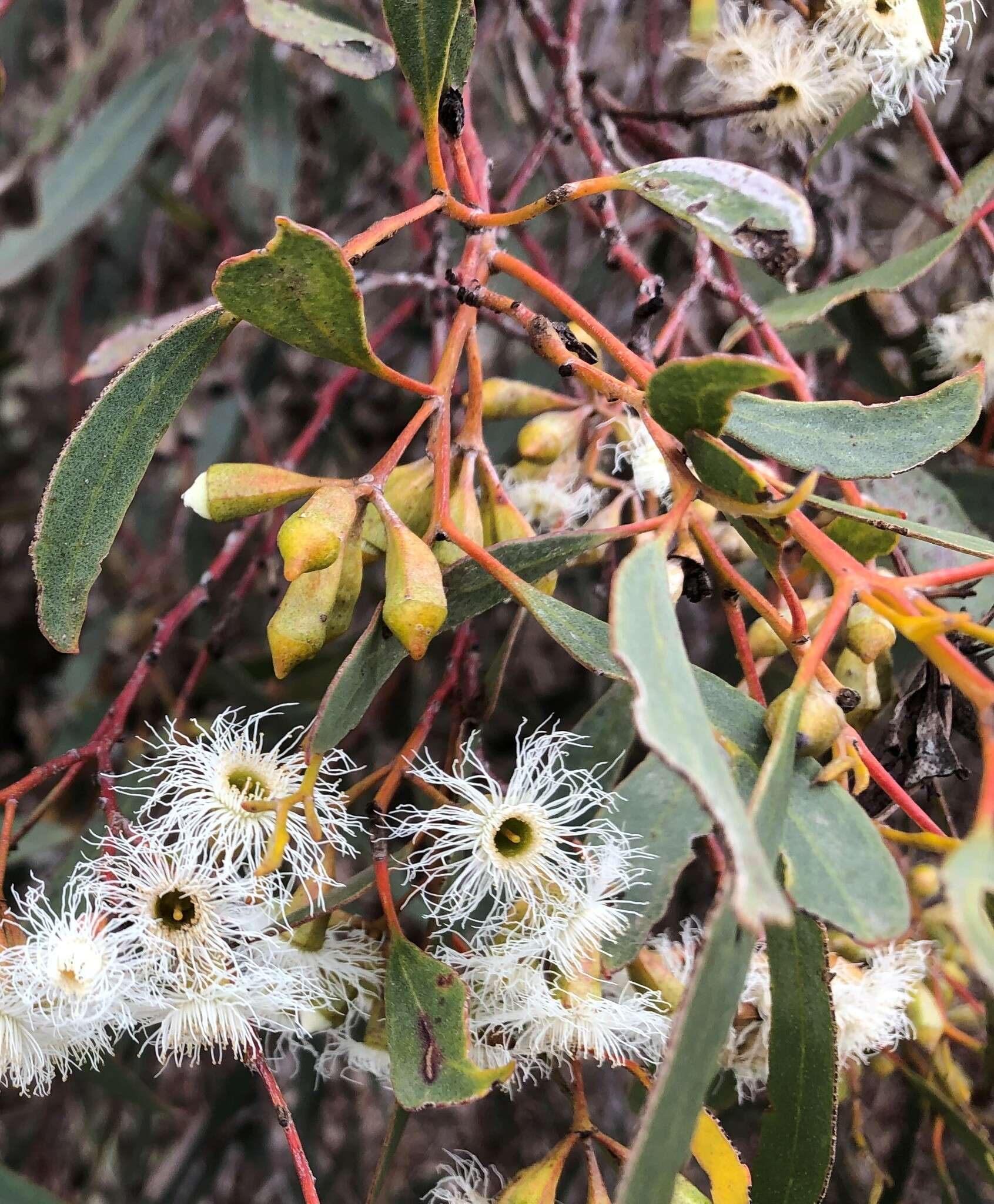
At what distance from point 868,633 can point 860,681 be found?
0.04 meters

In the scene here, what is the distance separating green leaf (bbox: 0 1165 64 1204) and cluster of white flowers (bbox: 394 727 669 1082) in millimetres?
412

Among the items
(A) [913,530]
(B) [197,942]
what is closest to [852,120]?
(A) [913,530]

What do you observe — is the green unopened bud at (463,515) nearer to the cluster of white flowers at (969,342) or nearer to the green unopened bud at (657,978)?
the green unopened bud at (657,978)

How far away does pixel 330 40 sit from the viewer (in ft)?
2.83

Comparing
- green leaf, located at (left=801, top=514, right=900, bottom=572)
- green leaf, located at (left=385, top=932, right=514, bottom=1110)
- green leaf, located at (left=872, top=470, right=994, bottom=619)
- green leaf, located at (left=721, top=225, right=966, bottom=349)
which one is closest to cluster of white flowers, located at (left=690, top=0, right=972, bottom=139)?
green leaf, located at (left=721, top=225, right=966, bottom=349)

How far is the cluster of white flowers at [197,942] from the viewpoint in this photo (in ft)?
2.24

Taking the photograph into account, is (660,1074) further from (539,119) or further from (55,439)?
(55,439)

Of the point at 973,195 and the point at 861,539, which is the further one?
the point at 973,195

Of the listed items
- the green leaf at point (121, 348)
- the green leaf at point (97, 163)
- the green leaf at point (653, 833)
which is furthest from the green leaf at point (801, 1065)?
the green leaf at point (97, 163)

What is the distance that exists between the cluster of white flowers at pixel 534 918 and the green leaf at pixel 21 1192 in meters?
0.41

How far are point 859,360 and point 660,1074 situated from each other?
92cm

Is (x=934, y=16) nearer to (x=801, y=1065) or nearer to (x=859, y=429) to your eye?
(x=859, y=429)

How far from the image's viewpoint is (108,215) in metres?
1.90

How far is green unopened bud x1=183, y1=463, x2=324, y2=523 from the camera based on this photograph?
0.62m
